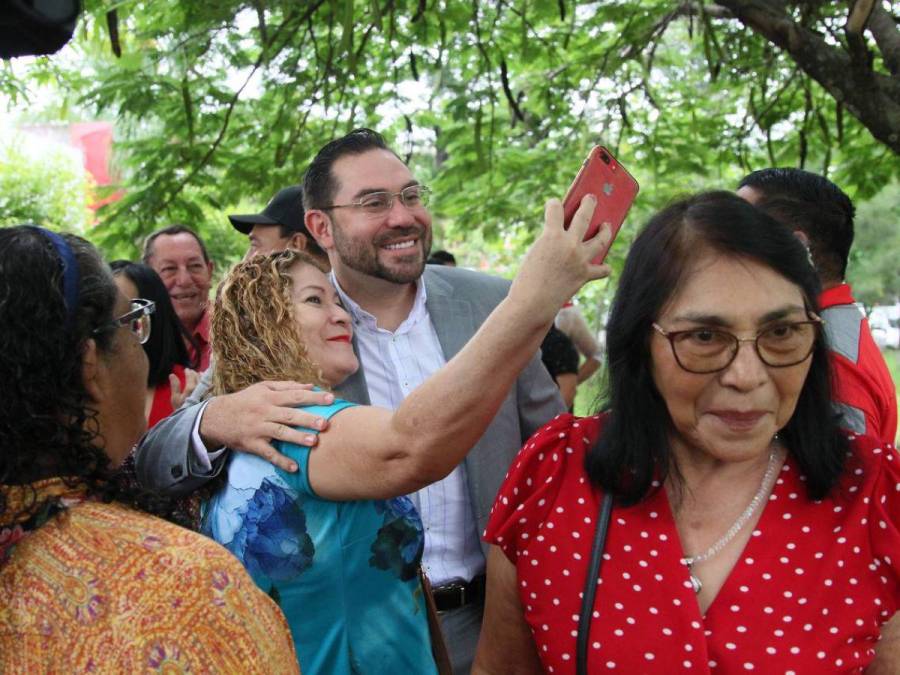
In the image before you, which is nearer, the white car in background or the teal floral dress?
the teal floral dress

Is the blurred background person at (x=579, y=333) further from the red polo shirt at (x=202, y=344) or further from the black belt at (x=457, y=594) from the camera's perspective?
the black belt at (x=457, y=594)

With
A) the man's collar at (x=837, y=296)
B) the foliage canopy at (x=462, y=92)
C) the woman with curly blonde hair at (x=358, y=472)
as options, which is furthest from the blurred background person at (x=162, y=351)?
the man's collar at (x=837, y=296)

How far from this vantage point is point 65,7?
1672mm

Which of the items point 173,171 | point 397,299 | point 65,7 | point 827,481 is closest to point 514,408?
point 397,299

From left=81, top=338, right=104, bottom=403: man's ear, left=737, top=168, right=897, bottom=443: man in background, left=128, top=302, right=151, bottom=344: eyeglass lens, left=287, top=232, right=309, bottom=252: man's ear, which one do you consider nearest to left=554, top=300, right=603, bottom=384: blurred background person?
left=287, top=232, right=309, bottom=252: man's ear

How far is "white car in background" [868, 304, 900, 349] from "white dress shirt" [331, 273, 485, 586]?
2874 cm

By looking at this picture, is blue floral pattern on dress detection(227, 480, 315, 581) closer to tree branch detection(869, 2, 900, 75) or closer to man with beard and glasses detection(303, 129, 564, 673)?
man with beard and glasses detection(303, 129, 564, 673)

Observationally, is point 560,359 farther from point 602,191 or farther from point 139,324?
point 139,324

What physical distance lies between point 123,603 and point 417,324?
67.0 inches

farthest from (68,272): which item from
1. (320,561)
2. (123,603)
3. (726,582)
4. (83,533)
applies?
(726,582)

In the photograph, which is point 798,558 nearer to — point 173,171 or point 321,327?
point 321,327

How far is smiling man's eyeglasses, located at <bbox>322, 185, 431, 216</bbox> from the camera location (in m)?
2.98

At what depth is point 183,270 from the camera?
16.5 ft

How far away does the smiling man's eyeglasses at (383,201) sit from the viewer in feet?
9.77
